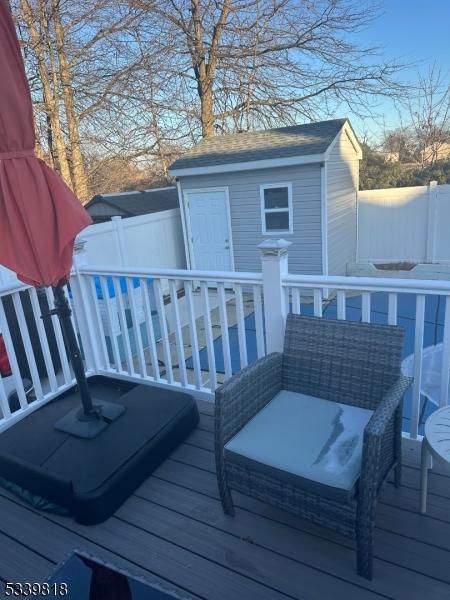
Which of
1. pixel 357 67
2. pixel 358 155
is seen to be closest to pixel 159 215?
pixel 358 155

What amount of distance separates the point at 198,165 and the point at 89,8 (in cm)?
479

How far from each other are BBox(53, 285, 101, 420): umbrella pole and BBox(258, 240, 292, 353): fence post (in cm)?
107

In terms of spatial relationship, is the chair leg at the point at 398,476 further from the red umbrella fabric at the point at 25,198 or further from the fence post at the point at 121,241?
the fence post at the point at 121,241

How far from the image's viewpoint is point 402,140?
13805mm

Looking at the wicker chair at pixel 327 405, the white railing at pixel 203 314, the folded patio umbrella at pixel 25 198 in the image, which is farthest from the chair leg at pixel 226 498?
the folded patio umbrella at pixel 25 198

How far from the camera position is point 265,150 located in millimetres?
7582

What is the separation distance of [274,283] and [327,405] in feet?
2.43

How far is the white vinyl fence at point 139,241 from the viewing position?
23.1 ft

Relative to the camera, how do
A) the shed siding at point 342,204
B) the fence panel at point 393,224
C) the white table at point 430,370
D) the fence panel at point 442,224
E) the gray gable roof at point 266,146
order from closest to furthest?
the white table at point 430,370
the gray gable roof at point 266,146
the shed siding at point 342,204
the fence panel at point 442,224
the fence panel at point 393,224

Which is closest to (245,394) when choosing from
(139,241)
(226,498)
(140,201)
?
(226,498)

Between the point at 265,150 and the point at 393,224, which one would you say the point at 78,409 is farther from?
the point at 393,224

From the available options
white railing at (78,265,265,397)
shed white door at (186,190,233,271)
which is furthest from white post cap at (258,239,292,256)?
shed white door at (186,190,233,271)

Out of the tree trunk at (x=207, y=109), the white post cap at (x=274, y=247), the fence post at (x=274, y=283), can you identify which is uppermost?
the tree trunk at (x=207, y=109)

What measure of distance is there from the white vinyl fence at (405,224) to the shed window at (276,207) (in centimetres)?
275
